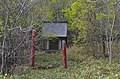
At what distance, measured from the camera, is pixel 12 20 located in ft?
32.2

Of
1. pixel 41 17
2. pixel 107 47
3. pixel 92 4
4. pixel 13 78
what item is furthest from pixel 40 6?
pixel 13 78

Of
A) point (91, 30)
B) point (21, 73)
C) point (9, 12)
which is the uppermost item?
point (9, 12)

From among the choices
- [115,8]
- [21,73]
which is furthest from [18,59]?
[115,8]

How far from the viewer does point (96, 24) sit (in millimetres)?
16625

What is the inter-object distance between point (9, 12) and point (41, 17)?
8867 mm

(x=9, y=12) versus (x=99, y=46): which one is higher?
(x=9, y=12)

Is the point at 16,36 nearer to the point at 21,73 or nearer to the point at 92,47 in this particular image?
the point at 21,73

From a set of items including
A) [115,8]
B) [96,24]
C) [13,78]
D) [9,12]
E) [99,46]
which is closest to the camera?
[13,78]

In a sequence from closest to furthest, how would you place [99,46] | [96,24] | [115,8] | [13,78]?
[13,78] < [115,8] < [96,24] < [99,46]

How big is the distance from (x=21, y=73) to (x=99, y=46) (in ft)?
28.6

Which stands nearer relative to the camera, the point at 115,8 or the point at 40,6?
the point at 115,8

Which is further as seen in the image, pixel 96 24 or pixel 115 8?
pixel 96 24

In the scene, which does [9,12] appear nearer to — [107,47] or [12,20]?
[12,20]

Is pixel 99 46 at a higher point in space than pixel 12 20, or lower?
lower
